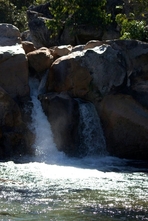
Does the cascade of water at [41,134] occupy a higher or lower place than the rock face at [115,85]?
lower

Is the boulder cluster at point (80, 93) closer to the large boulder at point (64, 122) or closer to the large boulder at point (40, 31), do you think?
the large boulder at point (64, 122)

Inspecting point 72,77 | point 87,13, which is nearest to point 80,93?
point 72,77

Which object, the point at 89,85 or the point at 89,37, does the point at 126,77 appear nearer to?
the point at 89,85

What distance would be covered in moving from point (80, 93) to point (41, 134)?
7.51 ft

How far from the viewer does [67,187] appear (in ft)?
51.0

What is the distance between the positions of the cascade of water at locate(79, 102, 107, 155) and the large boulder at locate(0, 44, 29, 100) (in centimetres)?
251

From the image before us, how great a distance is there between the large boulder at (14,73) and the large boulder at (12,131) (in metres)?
0.97

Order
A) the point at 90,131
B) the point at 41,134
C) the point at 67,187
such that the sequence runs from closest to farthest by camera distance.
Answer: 1. the point at 67,187
2. the point at 41,134
3. the point at 90,131

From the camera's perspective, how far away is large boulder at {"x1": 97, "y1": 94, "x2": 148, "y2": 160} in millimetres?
21578

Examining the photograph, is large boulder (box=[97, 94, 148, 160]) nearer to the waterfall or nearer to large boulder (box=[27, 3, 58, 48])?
the waterfall

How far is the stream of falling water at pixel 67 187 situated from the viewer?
1265 cm

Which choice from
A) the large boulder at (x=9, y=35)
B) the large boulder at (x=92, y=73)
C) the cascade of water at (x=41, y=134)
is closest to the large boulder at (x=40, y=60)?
the large boulder at (x=9, y=35)

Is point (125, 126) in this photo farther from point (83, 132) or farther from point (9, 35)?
point (9, 35)

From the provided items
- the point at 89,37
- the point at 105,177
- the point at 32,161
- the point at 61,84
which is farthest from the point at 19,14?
the point at 105,177
